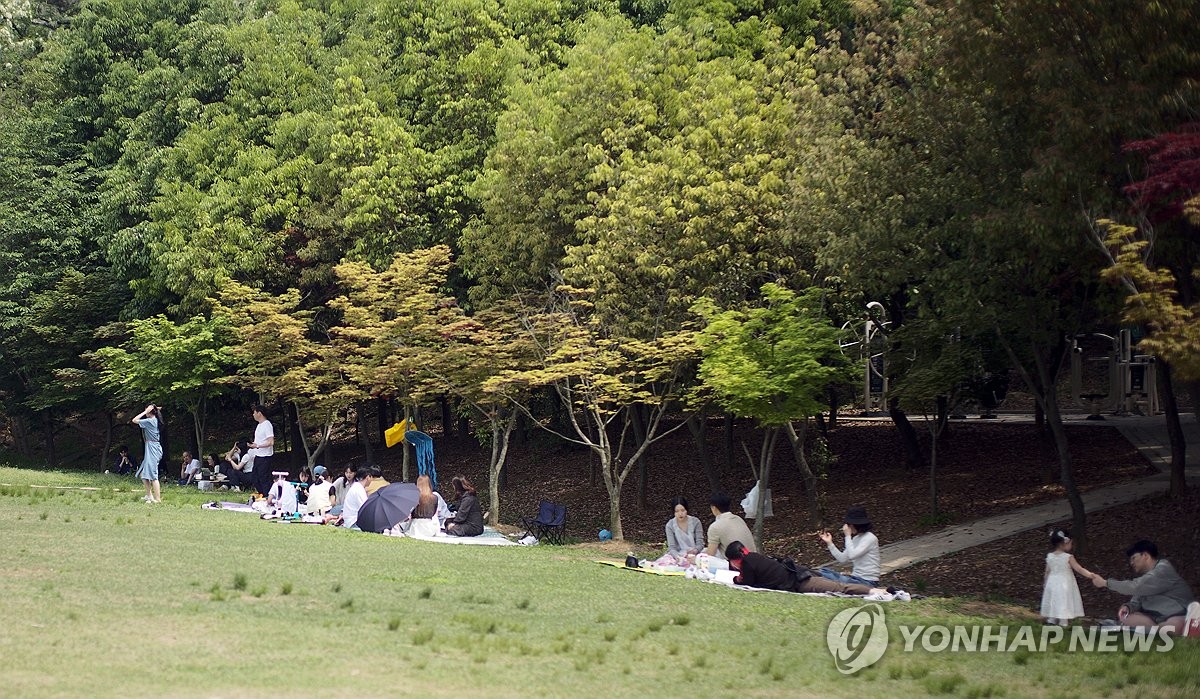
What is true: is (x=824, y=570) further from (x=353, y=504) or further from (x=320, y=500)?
(x=320, y=500)

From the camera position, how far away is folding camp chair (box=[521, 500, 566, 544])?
2219 centimetres

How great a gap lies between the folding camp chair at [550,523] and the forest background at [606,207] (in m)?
1.21

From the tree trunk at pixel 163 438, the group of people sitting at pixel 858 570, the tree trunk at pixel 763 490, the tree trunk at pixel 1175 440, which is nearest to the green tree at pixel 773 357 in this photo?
the tree trunk at pixel 763 490

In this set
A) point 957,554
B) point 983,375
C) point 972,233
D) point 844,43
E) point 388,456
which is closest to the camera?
point 972,233

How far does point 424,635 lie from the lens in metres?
9.36

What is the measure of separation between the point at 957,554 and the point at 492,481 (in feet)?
30.9

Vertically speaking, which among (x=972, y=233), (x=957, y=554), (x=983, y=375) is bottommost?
(x=957, y=554)

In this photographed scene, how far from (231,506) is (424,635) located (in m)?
13.8

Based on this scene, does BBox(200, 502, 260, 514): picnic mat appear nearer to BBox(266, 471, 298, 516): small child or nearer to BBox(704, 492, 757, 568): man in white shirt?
BBox(266, 471, 298, 516): small child

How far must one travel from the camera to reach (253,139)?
112ft

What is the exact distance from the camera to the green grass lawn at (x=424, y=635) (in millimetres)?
8148

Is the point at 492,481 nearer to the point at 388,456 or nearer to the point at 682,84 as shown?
the point at 682,84

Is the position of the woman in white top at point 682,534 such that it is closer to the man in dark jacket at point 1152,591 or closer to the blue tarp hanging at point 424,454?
the man in dark jacket at point 1152,591

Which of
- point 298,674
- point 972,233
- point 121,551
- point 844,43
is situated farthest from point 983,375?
point 298,674
